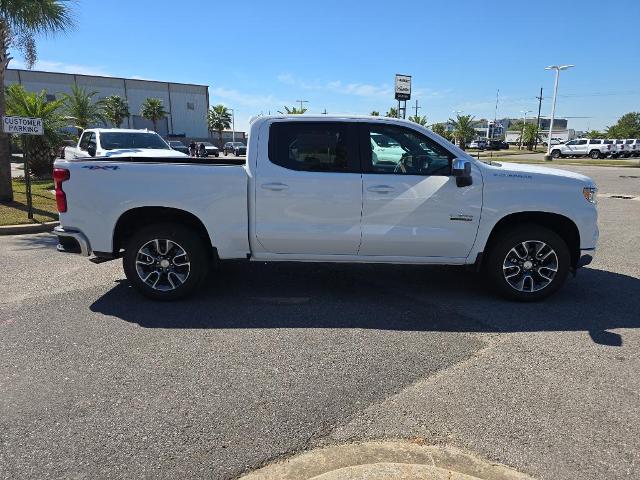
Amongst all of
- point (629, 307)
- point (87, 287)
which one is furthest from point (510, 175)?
point (87, 287)

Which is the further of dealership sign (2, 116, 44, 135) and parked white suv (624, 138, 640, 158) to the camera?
parked white suv (624, 138, 640, 158)

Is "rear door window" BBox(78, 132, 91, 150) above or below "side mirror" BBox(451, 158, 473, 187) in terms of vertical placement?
above

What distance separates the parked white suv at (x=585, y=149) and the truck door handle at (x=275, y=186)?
52.3 meters

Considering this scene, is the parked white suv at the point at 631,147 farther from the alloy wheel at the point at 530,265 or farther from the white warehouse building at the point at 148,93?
the white warehouse building at the point at 148,93

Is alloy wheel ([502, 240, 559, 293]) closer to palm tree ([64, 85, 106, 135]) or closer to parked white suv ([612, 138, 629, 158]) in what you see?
palm tree ([64, 85, 106, 135])

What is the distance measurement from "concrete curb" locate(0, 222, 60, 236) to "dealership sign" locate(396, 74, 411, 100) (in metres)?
23.1

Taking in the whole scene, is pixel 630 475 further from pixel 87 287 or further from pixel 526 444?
pixel 87 287

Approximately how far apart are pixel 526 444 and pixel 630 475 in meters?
0.51

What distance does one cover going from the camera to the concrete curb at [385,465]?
8.30ft

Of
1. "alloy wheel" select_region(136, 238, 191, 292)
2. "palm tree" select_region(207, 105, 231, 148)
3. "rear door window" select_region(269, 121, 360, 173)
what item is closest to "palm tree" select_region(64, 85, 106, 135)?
"alloy wheel" select_region(136, 238, 191, 292)

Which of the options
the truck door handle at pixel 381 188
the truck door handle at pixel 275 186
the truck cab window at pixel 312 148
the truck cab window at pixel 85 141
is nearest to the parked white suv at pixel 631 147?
the truck cab window at pixel 85 141

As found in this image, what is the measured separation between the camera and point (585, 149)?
5031 centimetres

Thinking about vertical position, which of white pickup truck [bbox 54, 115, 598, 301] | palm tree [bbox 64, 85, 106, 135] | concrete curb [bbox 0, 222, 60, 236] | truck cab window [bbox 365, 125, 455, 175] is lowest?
concrete curb [bbox 0, 222, 60, 236]

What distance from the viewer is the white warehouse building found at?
63812 millimetres
